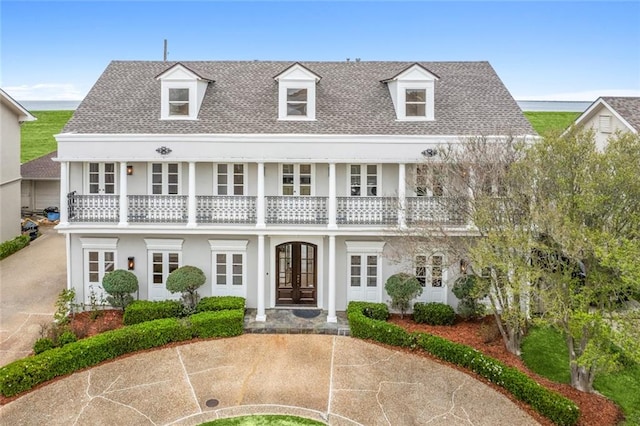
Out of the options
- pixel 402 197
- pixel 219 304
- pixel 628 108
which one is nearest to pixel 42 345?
pixel 219 304

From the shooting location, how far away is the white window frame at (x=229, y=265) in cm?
1736

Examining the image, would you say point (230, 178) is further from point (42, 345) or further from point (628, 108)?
point (628, 108)

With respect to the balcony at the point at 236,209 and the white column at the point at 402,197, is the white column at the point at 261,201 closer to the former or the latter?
the balcony at the point at 236,209

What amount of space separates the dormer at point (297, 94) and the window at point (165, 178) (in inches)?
184

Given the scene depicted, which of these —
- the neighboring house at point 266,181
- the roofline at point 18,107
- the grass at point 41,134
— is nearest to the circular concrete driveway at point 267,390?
the neighboring house at point 266,181

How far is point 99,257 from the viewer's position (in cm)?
1747

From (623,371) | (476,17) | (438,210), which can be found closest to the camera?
(623,371)

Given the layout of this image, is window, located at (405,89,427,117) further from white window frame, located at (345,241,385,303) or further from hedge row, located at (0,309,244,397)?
hedge row, located at (0,309,244,397)

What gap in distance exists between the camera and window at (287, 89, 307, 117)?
17.9m

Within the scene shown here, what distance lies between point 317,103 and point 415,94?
3.99 meters

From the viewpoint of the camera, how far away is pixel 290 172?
17719 millimetres

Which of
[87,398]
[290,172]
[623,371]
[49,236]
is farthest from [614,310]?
[49,236]

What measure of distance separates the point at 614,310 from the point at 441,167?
617cm

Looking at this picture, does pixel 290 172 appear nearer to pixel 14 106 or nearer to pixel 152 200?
pixel 152 200
